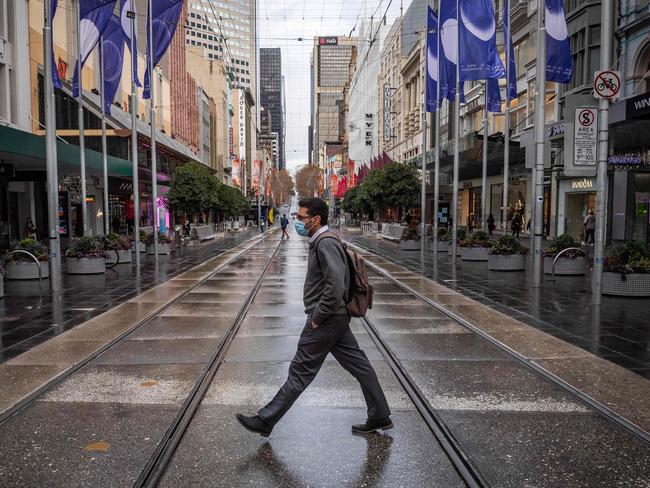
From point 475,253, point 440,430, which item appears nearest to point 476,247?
point 475,253

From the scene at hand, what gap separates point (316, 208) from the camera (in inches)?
188

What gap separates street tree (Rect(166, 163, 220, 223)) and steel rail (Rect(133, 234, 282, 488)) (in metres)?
26.9

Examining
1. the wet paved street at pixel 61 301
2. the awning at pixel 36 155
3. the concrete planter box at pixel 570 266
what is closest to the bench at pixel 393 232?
the awning at pixel 36 155

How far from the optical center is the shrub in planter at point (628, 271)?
486 inches

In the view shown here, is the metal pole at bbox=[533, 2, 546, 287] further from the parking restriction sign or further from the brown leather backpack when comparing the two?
the brown leather backpack

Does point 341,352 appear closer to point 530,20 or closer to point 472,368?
point 472,368

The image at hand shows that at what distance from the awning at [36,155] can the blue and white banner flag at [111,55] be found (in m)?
3.03

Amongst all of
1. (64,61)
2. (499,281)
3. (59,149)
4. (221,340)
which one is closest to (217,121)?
(64,61)

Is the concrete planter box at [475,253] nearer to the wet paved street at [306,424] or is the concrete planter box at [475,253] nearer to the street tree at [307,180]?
the wet paved street at [306,424]

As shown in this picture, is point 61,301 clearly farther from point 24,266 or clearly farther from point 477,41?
point 477,41

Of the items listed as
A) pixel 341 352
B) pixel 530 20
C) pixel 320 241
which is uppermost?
pixel 530 20

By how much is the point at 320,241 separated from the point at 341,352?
0.93 m

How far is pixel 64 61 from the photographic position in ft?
110

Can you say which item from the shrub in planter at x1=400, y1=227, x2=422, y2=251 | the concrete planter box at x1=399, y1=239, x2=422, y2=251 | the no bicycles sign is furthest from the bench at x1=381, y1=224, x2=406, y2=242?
the no bicycles sign
